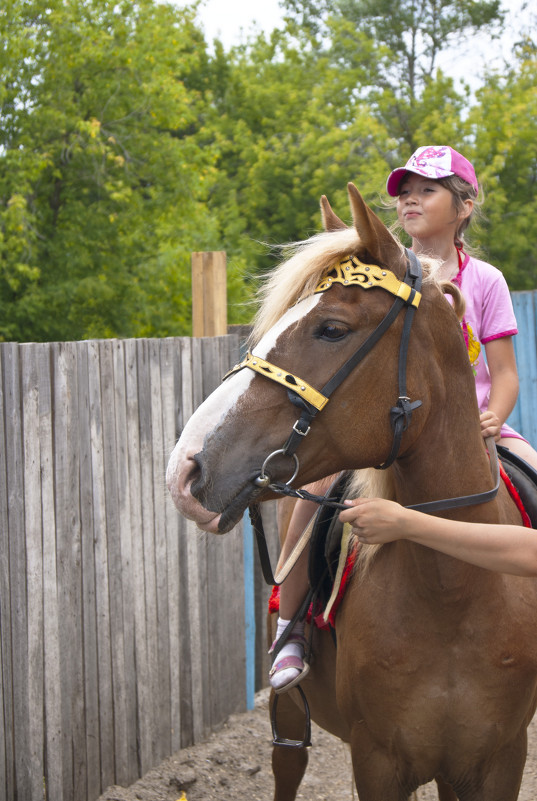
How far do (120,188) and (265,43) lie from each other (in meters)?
11.7

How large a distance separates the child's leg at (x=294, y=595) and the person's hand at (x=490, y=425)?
66 centimetres

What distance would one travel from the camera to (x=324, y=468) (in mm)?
2180

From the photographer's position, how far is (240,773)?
4.67 meters

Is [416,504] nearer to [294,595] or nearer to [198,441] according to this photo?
[198,441]

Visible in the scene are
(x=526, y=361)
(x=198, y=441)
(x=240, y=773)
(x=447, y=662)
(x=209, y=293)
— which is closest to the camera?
(x=198, y=441)

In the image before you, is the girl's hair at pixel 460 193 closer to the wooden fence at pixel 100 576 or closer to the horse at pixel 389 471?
the horse at pixel 389 471

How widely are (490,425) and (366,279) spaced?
708 millimetres

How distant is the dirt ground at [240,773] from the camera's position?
14.3 feet

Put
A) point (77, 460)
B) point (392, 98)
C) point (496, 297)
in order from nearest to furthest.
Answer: point (496, 297) < point (77, 460) < point (392, 98)

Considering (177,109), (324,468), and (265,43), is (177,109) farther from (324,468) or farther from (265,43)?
(324,468)

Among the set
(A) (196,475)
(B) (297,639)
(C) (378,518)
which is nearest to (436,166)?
(C) (378,518)

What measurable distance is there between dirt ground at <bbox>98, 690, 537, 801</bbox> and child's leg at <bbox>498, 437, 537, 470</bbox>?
2282mm

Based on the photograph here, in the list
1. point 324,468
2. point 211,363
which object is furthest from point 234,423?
point 211,363

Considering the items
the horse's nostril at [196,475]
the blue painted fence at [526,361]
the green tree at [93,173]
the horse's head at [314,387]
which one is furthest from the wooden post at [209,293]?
the green tree at [93,173]
